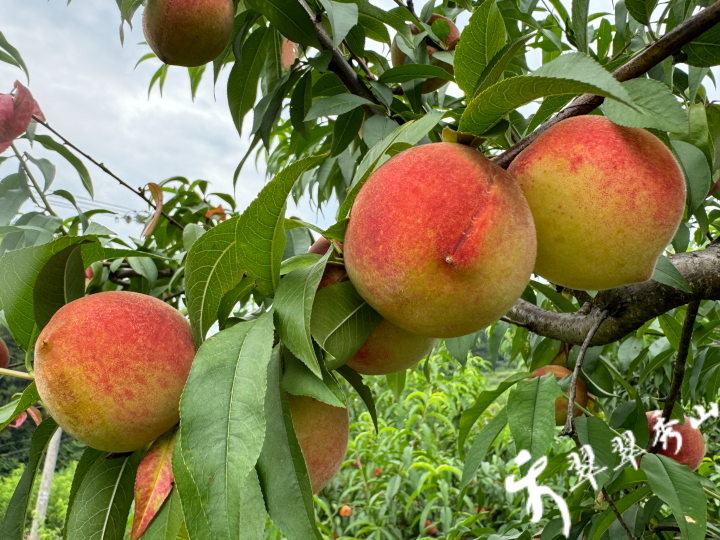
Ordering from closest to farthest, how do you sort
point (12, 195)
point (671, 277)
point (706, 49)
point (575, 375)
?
point (706, 49) → point (671, 277) → point (575, 375) → point (12, 195)

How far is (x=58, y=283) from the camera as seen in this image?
0.43 metres

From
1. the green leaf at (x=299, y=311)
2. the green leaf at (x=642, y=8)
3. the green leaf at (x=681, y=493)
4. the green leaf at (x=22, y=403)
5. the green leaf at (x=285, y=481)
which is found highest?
the green leaf at (x=642, y=8)

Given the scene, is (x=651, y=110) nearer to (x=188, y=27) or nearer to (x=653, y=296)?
(x=653, y=296)

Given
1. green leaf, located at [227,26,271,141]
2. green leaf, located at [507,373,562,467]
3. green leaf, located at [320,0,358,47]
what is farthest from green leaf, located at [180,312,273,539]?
green leaf, located at [227,26,271,141]

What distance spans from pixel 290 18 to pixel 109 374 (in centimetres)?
54

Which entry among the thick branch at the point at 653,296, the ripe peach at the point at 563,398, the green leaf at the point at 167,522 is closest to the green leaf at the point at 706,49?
the thick branch at the point at 653,296

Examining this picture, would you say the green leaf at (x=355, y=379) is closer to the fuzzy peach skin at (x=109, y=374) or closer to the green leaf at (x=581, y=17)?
the fuzzy peach skin at (x=109, y=374)

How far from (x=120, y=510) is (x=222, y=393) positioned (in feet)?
0.67

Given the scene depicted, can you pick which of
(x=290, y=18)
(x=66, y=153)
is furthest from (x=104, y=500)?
(x=66, y=153)

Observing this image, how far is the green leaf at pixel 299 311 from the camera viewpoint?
0.31m

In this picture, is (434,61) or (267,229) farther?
(434,61)

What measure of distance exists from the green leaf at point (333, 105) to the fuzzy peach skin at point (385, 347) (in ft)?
1.13

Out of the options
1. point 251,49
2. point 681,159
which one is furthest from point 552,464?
point 251,49

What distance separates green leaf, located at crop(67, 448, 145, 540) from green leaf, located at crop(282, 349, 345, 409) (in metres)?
0.17
